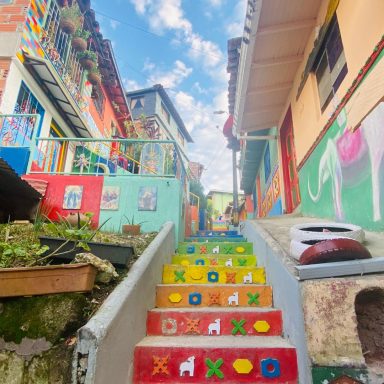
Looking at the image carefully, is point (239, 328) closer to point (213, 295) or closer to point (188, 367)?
point (213, 295)

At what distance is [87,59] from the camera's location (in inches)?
407

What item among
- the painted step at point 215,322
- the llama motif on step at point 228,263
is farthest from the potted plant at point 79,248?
the llama motif on step at point 228,263

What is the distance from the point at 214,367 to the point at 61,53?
402 inches

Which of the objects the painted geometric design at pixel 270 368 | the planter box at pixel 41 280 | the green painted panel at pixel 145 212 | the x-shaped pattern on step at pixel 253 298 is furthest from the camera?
the green painted panel at pixel 145 212

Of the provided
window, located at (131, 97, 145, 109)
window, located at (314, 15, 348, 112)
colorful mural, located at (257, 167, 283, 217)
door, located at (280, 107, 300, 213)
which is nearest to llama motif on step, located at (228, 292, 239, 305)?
window, located at (314, 15, 348, 112)

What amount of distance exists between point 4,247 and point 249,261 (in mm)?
3043

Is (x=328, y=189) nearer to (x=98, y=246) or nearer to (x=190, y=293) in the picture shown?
(x=190, y=293)

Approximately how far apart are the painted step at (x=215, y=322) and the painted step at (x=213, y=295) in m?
0.21

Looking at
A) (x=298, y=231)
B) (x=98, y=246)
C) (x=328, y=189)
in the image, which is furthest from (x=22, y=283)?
(x=328, y=189)

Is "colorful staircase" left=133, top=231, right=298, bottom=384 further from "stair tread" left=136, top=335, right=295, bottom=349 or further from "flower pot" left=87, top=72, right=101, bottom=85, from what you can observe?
"flower pot" left=87, top=72, right=101, bottom=85

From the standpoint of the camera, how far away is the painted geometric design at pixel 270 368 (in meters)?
2.25

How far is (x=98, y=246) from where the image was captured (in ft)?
8.76

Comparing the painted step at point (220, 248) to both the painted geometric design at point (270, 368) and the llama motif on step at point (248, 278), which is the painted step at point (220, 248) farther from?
the painted geometric design at point (270, 368)

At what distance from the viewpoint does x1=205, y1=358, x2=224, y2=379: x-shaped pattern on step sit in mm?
2316
